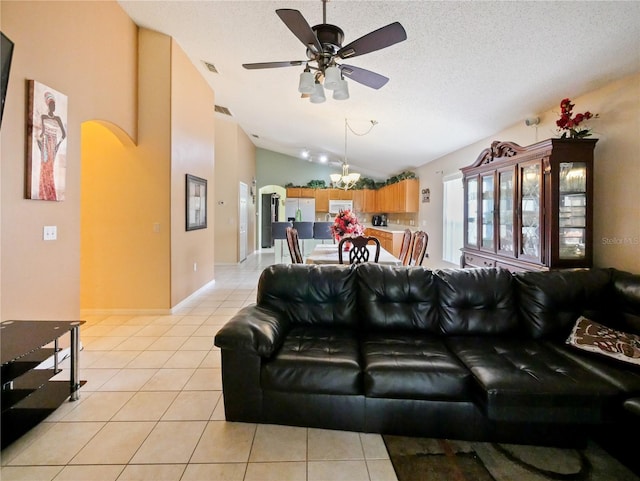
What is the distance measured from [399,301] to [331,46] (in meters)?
1.90

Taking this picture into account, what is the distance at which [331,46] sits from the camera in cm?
236

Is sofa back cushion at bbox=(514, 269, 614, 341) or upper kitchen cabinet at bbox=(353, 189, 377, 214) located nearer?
sofa back cushion at bbox=(514, 269, 614, 341)

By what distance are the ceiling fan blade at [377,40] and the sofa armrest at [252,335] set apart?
1.94 m

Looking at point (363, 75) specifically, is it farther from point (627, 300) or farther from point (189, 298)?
point (189, 298)

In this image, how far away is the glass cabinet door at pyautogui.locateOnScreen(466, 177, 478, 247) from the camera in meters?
4.16

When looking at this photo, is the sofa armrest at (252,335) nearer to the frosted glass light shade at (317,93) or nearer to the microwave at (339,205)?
the frosted glass light shade at (317,93)

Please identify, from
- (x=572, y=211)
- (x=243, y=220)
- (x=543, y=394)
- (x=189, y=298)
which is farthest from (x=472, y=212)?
(x=243, y=220)

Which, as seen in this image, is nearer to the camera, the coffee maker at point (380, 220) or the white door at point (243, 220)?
the white door at point (243, 220)

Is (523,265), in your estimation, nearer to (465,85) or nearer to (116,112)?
(465,85)

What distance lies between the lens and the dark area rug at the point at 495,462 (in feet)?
5.40

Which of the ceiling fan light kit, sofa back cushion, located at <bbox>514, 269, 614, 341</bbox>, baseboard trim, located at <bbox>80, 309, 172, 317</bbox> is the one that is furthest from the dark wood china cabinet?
baseboard trim, located at <bbox>80, 309, 172, 317</bbox>

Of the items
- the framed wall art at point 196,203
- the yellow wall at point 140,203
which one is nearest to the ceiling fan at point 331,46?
the yellow wall at point 140,203

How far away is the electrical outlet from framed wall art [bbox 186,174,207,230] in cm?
202

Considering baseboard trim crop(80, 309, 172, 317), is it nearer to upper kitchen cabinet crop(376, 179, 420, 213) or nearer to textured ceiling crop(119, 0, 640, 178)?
textured ceiling crop(119, 0, 640, 178)
